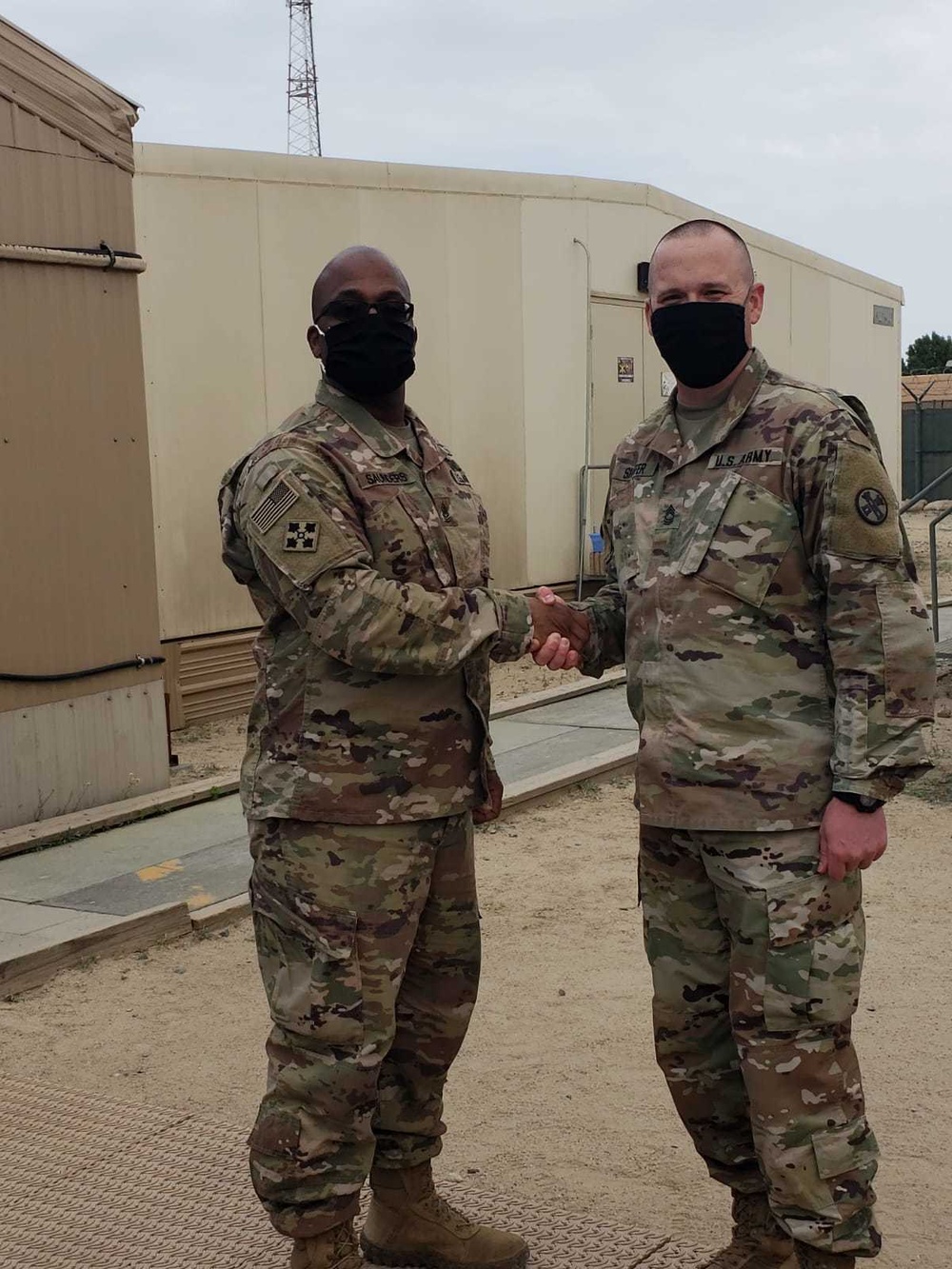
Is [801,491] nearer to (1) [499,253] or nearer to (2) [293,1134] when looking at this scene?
(2) [293,1134]

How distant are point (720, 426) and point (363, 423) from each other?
683 mm

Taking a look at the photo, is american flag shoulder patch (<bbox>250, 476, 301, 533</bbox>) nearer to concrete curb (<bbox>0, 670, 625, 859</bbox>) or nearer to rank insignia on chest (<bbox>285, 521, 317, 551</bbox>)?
rank insignia on chest (<bbox>285, 521, 317, 551</bbox>)

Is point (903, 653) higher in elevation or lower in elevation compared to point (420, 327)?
lower

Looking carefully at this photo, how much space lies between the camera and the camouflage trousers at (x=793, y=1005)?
97.3 inches

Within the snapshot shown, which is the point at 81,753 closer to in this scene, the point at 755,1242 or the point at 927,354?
the point at 755,1242

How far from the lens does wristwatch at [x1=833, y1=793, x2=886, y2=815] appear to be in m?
2.47

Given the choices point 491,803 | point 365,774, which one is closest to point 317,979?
point 365,774

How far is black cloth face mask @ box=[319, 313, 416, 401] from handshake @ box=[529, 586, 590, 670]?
52 cm

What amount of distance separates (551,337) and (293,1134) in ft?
29.0

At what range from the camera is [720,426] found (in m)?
2.65

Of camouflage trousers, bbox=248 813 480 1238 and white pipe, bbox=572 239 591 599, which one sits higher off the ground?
white pipe, bbox=572 239 591 599

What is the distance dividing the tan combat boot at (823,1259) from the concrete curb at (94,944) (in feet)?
9.57

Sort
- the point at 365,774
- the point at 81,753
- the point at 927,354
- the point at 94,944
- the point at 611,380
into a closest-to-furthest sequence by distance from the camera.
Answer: the point at 365,774
the point at 94,944
the point at 81,753
the point at 611,380
the point at 927,354

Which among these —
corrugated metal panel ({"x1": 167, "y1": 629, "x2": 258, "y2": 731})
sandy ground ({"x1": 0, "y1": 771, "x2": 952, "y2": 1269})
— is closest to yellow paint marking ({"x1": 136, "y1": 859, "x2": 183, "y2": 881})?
sandy ground ({"x1": 0, "y1": 771, "x2": 952, "y2": 1269})
